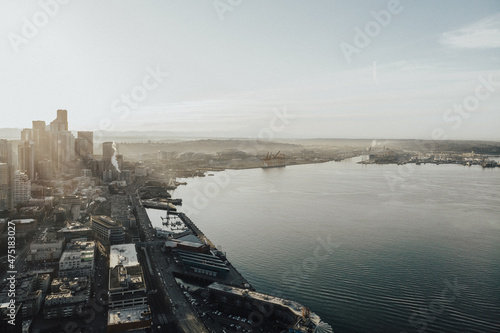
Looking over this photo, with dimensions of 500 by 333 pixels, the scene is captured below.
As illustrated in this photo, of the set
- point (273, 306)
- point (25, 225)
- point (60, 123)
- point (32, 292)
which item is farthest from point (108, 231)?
point (60, 123)

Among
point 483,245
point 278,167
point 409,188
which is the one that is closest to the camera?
point 483,245

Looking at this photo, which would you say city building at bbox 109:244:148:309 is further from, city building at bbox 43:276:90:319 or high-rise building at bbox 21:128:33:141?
high-rise building at bbox 21:128:33:141

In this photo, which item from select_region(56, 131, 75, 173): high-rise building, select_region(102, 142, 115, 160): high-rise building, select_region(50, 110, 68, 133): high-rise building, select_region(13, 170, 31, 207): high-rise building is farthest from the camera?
select_region(102, 142, 115, 160): high-rise building

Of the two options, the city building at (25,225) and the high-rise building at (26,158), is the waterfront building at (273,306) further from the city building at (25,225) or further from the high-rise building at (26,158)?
the high-rise building at (26,158)

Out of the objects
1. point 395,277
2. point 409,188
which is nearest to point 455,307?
point 395,277

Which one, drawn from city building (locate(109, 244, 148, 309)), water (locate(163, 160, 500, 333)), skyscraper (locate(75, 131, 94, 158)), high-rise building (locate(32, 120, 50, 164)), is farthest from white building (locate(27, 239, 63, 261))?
skyscraper (locate(75, 131, 94, 158))

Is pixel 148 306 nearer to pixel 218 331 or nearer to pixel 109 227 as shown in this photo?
pixel 218 331
